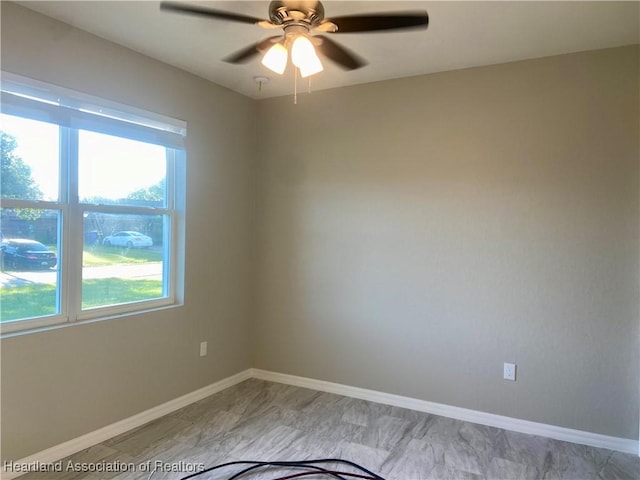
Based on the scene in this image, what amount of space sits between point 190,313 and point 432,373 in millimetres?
1901

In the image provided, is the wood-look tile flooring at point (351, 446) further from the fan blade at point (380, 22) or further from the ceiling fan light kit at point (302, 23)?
the fan blade at point (380, 22)

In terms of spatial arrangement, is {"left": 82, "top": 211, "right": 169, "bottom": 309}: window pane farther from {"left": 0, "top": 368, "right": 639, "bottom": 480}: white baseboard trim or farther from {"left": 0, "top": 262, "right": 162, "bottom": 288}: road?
{"left": 0, "top": 368, "right": 639, "bottom": 480}: white baseboard trim

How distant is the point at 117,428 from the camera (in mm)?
2861

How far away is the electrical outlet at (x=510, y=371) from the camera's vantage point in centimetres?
303

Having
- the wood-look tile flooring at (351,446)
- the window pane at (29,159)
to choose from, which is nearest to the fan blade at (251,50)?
the window pane at (29,159)

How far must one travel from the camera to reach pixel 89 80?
2.68 m

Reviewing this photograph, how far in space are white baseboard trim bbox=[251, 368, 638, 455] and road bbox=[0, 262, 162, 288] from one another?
142cm

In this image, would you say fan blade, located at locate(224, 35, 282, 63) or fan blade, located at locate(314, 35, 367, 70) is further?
fan blade, located at locate(314, 35, 367, 70)

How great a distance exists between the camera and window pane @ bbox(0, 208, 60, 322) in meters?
2.38

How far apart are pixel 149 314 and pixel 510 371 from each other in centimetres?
254

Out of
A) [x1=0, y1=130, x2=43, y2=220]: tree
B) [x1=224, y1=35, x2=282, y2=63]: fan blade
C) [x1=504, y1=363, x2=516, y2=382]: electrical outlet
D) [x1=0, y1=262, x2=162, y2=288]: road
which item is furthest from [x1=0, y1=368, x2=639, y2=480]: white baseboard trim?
[x1=224, y1=35, x2=282, y2=63]: fan blade

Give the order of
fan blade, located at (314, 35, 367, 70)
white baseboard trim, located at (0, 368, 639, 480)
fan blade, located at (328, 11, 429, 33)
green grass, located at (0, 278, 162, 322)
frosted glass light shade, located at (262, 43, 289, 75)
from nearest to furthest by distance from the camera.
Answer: fan blade, located at (328, 11, 429, 33), frosted glass light shade, located at (262, 43, 289, 75), fan blade, located at (314, 35, 367, 70), green grass, located at (0, 278, 162, 322), white baseboard trim, located at (0, 368, 639, 480)

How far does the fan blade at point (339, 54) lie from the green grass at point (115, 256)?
1845 millimetres

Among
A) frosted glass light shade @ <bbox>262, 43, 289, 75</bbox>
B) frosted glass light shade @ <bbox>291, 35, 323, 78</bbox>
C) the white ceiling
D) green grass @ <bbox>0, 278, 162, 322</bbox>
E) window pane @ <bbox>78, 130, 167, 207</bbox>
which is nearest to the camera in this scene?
frosted glass light shade @ <bbox>291, 35, 323, 78</bbox>
